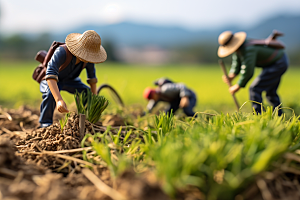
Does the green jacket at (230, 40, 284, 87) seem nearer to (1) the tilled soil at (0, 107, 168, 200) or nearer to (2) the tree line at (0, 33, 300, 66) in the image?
(1) the tilled soil at (0, 107, 168, 200)

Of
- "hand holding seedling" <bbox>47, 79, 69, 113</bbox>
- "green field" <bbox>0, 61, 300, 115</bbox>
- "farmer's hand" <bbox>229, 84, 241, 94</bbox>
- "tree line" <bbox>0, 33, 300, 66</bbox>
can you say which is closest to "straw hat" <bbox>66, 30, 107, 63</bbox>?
"hand holding seedling" <bbox>47, 79, 69, 113</bbox>

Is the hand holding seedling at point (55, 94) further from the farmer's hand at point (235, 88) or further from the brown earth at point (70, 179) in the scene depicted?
the farmer's hand at point (235, 88)

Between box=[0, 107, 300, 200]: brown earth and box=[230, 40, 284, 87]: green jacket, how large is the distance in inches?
80.6

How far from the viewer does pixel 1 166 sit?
1564 millimetres

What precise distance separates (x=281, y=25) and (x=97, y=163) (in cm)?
18395

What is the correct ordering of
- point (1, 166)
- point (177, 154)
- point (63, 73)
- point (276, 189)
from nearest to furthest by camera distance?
1. point (177, 154)
2. point (276, 189)
3. point (1, 166)
4. point (63, 73)

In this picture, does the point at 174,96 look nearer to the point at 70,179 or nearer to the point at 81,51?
the point at 81,51

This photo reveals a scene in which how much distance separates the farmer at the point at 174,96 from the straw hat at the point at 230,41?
753mm

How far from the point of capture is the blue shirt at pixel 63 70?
250 centimetres

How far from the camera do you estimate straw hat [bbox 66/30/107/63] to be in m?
2.52

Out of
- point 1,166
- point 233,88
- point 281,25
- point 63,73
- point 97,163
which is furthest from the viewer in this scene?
point 281,25

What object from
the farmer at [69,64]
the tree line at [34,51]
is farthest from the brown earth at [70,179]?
the tree line at [34,51]

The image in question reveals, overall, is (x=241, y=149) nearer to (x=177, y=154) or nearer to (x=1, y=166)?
(x=177, y=154)

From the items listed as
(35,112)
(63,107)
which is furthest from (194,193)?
(35,112)
